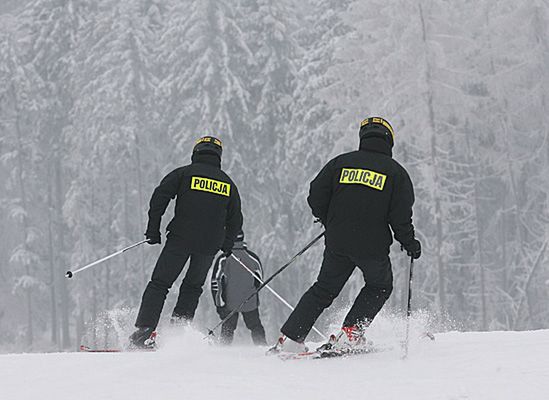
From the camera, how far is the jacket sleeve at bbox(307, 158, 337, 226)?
642cm

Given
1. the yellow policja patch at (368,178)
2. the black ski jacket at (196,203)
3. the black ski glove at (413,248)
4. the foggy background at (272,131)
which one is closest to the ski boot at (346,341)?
the black ski glove at (413,248)

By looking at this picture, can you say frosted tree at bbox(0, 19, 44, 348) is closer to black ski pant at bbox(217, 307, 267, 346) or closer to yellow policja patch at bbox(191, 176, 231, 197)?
black ski pant at bbox(217, 307, 267, 346)

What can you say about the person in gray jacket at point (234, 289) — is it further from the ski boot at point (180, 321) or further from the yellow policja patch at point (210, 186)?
the yellow policja patch at point (210, 186)

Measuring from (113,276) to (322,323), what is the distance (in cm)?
1313

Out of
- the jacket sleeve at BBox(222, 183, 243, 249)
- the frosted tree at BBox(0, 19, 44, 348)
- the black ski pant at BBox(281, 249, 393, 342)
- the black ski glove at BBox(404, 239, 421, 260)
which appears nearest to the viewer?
the black ski glove at BBox(404, 239, 421, 260)

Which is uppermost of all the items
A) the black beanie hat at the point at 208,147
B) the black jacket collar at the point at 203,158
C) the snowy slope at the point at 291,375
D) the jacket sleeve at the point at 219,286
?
the black beanie hat at the point at 208,147

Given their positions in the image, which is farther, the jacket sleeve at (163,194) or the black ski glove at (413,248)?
the jacket sleeve at (163,194)

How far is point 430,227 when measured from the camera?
95.6 ft

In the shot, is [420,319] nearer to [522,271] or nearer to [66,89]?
[522,271]

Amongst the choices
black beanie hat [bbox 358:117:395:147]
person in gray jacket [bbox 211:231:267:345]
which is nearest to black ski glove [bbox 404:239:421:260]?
black beanie hat [bbox 358:117:395:147]

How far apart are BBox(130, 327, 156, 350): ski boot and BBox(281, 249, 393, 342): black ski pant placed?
163 centimetres

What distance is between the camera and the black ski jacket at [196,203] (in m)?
7.63

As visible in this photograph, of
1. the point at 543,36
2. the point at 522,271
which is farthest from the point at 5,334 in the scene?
the point at 543,36

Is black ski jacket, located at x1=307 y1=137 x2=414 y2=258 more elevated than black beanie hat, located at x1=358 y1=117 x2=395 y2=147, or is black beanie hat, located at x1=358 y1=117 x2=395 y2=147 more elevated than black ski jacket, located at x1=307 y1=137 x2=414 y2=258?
black beanie hat, located at x1=358 y1=117 x2=395 y2=147
